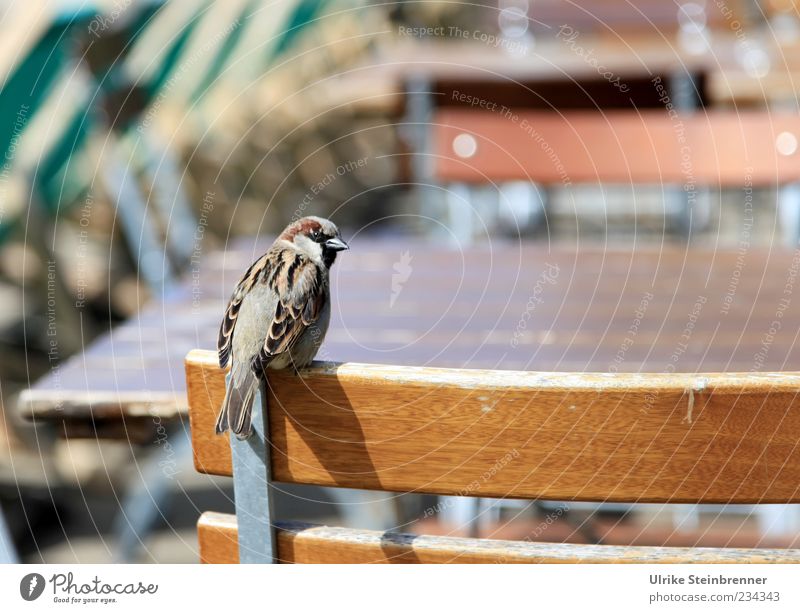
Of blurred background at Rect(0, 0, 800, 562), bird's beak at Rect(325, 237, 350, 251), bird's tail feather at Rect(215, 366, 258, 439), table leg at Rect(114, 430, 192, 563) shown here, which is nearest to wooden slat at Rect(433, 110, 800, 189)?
blurred background at Rect(0, 0, 800, 562)

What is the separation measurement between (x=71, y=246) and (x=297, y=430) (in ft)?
8.92

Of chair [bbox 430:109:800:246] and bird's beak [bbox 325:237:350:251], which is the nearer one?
bird's beak [bbox 325:237:350:251]

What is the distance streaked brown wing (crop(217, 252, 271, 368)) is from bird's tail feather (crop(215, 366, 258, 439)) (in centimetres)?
29

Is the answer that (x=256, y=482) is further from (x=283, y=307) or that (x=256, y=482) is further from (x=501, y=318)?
(x=501, y=318)

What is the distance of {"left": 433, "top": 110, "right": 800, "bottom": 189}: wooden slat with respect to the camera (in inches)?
127

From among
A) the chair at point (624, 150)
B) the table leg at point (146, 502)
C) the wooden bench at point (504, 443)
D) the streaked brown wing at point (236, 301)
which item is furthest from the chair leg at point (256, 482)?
the chair at point (624, 150)

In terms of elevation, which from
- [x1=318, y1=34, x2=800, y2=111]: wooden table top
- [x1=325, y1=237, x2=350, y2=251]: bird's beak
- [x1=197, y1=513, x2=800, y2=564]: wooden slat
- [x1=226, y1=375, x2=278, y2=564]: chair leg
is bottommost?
[x1=197, y1=513, x2=800, y2=564]: wooden slat

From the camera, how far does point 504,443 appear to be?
3.66ft

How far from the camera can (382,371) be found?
1.11 metres

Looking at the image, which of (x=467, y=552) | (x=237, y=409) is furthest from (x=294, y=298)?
(x=467, y=552)

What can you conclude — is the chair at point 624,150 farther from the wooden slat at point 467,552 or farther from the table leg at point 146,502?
the wooden slat at point 467,552

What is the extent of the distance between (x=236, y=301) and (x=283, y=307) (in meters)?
0.10

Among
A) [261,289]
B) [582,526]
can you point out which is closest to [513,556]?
[261,289]

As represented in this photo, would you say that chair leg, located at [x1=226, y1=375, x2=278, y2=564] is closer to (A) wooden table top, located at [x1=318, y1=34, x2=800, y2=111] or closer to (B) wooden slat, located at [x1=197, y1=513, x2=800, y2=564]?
(B) wooden slat, located at [x1=197, y1=513, x2=800, y2=564]
